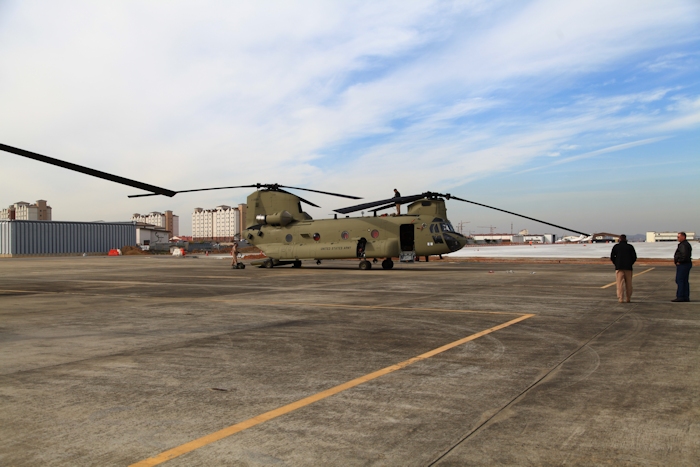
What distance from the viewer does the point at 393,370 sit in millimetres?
5770

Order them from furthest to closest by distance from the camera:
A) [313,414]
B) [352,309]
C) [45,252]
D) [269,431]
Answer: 1. [45,252]
2. [352,309]
3. [313,414]
4. [269,431]

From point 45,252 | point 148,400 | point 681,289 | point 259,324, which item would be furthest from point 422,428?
point 45,252

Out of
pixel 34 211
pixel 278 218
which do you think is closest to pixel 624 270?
pixel 278 218

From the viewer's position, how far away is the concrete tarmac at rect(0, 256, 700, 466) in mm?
3539

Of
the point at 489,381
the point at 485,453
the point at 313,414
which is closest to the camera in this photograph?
the point at 485,453

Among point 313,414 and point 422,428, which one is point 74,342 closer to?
point 313,414

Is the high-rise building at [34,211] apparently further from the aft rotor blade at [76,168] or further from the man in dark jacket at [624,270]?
the man in dark jacket at [624,270]

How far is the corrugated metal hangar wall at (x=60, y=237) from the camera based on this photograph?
226 ft

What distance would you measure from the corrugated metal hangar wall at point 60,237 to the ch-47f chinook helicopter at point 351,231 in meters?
56.6

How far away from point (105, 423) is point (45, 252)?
3179 inches

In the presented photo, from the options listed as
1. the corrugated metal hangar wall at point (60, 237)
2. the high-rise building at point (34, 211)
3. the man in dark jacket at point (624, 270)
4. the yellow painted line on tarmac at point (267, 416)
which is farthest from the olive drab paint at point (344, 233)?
the high-rise building at point (34, 211)

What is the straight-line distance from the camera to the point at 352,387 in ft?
16.6

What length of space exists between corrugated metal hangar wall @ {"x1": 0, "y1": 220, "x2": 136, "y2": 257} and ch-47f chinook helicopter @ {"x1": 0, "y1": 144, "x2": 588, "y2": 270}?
186 feet

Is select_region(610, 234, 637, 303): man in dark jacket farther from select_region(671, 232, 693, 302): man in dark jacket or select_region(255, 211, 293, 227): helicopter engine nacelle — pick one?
select_region(255, 211, 293, 227): helicopter engine nacelle
